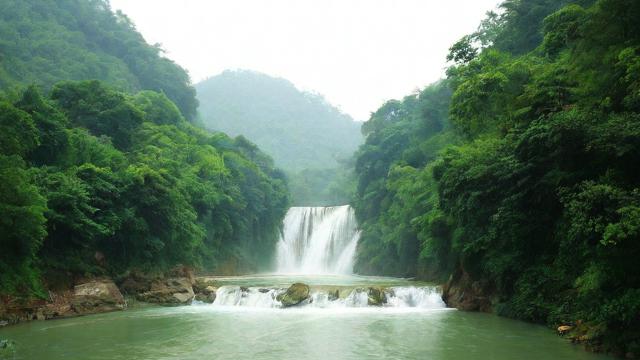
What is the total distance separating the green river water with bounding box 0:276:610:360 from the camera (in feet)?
32.8

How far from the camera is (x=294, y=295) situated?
1877cm

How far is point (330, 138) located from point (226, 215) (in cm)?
6961

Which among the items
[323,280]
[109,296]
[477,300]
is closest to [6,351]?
[109,296]

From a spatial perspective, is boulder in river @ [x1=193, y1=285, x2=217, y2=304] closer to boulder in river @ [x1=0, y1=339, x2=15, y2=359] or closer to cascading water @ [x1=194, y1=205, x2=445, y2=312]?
cascading water @ [x1=194, y1=205, x2=445, y2=312]

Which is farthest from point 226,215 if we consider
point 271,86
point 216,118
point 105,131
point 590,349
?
point 271,86

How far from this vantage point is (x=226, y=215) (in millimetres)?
35094

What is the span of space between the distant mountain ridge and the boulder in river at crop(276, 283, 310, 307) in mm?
63361

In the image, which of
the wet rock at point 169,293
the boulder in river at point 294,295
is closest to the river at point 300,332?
the boulder in river at point 294,295

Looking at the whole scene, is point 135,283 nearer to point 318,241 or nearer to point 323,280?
→ point 323,280

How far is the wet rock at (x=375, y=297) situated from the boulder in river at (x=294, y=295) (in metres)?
2.25

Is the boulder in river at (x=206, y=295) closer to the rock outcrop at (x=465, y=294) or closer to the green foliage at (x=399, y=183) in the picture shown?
the rock outcrop at (x=465, y=294)

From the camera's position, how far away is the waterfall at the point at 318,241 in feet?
135

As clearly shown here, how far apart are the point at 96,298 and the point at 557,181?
13943mm

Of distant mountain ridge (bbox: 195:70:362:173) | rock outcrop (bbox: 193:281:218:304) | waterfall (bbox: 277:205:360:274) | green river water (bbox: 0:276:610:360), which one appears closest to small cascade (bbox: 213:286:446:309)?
rock outcrop (bbox: 193:281:218:304)
